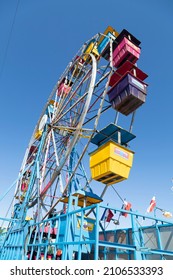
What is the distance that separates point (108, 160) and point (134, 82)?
8.53 ft

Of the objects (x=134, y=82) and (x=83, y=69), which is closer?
(x=134, y=82)

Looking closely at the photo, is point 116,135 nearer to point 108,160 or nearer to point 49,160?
point 108,160

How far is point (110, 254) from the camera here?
19.8 feet

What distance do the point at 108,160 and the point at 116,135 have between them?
1.34 metres

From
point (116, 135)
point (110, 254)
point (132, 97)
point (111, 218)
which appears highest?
point (132, 97)

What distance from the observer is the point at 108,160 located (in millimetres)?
5246

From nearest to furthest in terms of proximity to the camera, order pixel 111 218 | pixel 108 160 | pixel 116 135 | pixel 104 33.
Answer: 1. pixel 108 160
2. pixel 116 135
3. pixel 111 218
4. pixel 104 33

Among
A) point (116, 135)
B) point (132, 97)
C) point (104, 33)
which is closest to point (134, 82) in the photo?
point (132, 97)

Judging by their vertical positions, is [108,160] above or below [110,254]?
above
